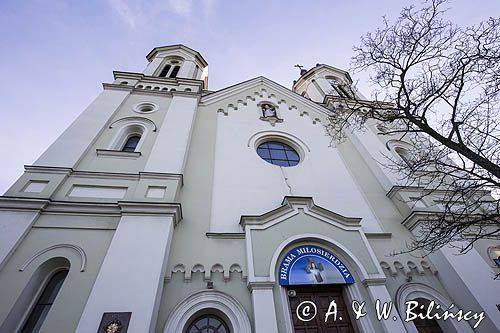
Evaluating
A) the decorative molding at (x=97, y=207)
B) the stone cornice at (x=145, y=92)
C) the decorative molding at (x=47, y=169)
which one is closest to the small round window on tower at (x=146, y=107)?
the stone cornice at (x=145, y=92)

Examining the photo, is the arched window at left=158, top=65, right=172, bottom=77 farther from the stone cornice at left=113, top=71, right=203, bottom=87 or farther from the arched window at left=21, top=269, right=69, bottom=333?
the arched window at left=21, top=269, right=69, bottom=333

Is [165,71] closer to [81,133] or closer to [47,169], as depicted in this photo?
[81,133]

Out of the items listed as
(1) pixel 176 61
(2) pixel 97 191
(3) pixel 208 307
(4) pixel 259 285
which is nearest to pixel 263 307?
(4) pixel 259 285

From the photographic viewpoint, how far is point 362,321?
16.2ft

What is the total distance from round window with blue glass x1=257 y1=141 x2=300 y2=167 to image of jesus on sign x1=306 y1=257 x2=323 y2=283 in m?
3.86

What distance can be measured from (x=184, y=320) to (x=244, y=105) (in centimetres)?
882

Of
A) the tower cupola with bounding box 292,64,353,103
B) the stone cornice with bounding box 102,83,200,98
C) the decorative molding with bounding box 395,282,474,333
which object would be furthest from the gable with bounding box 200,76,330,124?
the decorative molding with bounding box 395,282,474,333

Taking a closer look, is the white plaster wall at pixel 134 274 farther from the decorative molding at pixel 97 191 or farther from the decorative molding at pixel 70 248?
the decorative molding at pixel 97 191

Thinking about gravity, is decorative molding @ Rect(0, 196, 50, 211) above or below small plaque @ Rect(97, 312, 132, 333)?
above

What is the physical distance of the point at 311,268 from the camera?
18.0ft

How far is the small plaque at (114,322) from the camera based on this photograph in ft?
12.2

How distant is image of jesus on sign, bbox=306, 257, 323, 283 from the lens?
17.5ft

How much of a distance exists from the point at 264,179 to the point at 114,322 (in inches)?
203

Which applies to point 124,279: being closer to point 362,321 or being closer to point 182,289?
point 182,289
